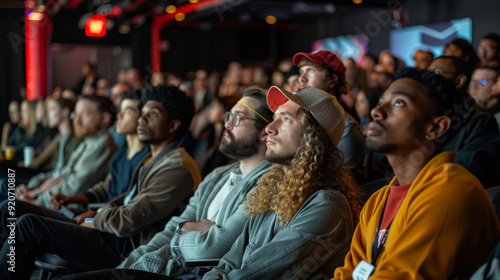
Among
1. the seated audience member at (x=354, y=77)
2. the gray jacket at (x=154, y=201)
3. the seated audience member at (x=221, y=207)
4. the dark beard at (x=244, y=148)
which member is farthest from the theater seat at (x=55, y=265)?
the seated audience member at (x=354, y=77)

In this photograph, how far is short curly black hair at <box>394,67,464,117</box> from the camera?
155 cm

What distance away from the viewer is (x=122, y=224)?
105 inches

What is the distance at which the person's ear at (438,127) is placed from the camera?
151cm

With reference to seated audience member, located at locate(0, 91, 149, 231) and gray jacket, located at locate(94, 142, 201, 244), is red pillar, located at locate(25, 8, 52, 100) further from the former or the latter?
gray jacket, located at locate(94, 142, 201, 244)

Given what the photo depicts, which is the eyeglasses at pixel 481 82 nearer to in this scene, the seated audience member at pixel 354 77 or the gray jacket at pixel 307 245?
the seated audience member at pixel 354 77

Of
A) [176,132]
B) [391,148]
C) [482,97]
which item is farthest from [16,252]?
[482,97]

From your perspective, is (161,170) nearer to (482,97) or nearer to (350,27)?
(482,97)

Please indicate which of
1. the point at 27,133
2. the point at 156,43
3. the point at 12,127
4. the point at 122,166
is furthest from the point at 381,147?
the point at 156,43

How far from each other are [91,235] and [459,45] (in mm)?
2857

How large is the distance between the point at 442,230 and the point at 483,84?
2827 mm

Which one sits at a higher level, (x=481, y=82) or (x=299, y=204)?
(x=481, y=82)

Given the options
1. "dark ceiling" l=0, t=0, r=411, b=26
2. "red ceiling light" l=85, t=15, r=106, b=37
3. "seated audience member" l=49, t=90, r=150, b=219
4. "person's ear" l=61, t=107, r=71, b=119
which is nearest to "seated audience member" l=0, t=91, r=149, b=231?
"seated audience member" l=49, t=90, r=150, b=219

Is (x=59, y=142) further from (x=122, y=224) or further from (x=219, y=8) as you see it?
(x=219, y=8)

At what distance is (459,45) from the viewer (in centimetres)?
403
